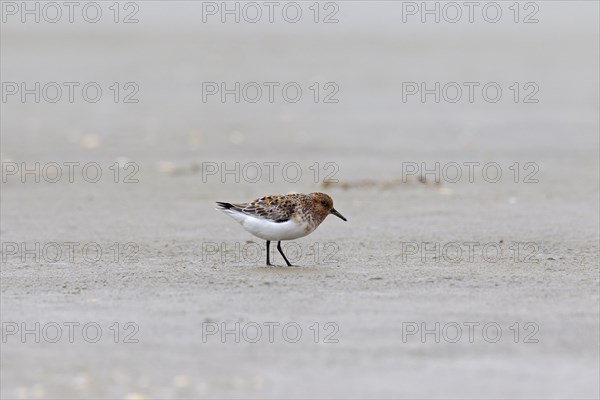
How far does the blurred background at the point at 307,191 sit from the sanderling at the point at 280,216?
0.33 metres

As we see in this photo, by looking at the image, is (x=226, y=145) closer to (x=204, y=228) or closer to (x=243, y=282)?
(x=204, y=228)

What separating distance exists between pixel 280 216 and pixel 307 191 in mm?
4341

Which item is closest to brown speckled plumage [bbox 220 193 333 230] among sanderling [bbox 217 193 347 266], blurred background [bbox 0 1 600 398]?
sanderling [bbox 217 193 347 266]

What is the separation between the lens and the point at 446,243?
11500 millimetres

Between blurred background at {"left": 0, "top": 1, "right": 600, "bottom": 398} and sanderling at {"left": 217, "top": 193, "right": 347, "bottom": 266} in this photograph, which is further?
sanderling at {"left": 217, "top": 193, "right": 347, "bottom": 266}

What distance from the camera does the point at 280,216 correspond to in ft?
33.7

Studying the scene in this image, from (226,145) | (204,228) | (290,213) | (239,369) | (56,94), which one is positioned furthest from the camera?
(56,94)

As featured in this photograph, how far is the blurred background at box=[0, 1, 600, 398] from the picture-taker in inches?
296

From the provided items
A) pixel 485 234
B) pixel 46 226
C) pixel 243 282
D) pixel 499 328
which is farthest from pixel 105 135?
pixel 499 328

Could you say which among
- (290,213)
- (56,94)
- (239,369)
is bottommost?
(239,369)

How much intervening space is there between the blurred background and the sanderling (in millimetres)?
327

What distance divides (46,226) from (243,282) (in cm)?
379

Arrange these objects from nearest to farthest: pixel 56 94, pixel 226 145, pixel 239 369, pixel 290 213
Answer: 1. pixel 239 369
2. pixel 290 213
3. pixel 226 145
4. pixel 56 94

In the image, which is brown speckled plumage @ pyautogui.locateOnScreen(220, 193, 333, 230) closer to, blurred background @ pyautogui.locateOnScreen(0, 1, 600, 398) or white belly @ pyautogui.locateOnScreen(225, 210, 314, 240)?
white belly @ pyautogui.locateOnScreen(225, 210, 314, 240)
